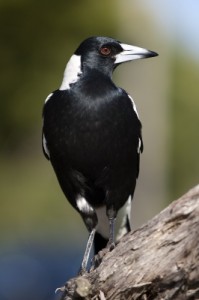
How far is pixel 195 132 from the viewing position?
38.6 feet

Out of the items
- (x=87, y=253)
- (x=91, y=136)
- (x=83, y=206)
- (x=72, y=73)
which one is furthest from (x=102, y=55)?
(x=87, y=253)

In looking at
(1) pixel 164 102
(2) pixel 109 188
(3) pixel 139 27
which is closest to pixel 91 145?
(2) pixel 109 188

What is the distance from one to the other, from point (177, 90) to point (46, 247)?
6.92ft

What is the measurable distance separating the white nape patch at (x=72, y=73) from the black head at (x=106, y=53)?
0.8 inches

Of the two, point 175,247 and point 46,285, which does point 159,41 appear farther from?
point 175,247

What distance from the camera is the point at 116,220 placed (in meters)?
4.70

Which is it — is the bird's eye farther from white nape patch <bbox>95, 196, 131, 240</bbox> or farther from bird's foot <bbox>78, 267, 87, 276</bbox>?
bird's foot <bbox>78, 267, 87, 276</bbox>

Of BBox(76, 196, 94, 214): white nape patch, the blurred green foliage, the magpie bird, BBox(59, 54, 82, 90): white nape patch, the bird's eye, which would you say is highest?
the bird's eye

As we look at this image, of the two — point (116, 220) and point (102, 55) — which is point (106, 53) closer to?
point (102, 55)

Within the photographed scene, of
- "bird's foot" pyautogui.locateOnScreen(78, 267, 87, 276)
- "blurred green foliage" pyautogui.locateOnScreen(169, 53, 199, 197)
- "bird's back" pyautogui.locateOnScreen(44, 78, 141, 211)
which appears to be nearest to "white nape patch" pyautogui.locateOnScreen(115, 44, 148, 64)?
"bird's back" pyautogui.locateOnScreen(44, 78, 141, 211)

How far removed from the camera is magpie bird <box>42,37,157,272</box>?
429 centimetres

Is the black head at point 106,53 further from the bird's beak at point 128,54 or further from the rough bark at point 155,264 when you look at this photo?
the rough bark at point 155,264

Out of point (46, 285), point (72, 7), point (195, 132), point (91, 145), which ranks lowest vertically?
point (46, 285)

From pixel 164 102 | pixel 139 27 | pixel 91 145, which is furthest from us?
pixel 139 27
